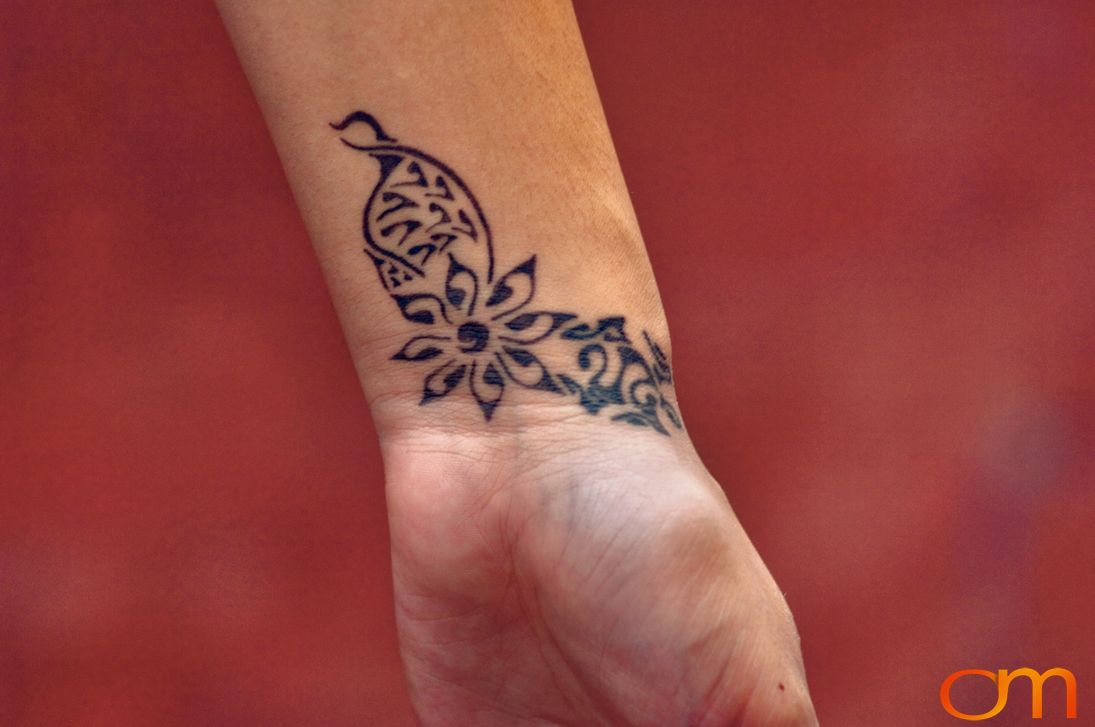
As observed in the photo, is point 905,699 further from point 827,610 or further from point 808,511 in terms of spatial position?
point 808,511

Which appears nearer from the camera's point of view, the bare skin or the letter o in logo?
the bare skin

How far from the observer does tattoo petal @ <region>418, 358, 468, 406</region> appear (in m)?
0.79

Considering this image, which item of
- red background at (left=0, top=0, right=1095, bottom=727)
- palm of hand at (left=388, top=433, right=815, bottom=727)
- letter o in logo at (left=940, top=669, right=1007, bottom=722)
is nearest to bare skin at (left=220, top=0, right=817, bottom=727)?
palm of hand at (left=388, top=433, right=815, bottom=727)

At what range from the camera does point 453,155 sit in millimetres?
773

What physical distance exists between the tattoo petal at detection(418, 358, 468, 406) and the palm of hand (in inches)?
1.8

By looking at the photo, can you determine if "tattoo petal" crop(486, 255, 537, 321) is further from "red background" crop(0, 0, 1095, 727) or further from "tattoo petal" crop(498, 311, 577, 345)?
"red background" crop(0, 0, 1095, 727)

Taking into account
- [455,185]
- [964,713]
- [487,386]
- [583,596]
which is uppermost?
[455,185]

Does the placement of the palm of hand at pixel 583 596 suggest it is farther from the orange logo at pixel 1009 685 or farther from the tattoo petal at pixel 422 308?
the orange logo at pixel 1009 685

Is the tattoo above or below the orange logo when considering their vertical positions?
above

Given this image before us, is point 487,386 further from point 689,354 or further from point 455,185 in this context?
point 689,354

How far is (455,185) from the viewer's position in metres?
0.78

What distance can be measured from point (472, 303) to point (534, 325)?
0.16ft

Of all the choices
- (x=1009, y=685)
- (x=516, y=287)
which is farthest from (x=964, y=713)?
(x=516, y=287)

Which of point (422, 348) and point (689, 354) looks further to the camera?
point (689, 354)
